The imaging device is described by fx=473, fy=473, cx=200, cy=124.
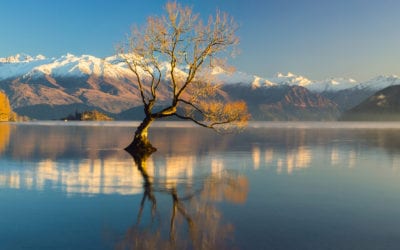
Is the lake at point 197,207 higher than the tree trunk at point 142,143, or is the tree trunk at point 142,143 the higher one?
the tree trunk at point 142,143

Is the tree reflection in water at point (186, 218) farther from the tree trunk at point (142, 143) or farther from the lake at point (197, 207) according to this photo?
the tree trunk at point (142, 143)

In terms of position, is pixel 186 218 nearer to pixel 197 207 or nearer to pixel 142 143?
pixel 197 207

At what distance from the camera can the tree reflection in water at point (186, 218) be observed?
15.0 m

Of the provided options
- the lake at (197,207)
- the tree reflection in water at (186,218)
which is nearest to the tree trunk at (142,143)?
the lake at (197,207)

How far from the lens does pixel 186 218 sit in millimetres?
18453

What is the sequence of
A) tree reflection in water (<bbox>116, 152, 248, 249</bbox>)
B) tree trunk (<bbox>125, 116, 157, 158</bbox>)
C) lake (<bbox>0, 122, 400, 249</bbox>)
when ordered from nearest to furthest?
tree reflection in water (<bbox>116, 152, 248, 249</bbox>)
lake (<bbox>0, 122, 400, 249</bbox>)
tree trunk (<bbox>125, 116, 157, 158</bbox>)

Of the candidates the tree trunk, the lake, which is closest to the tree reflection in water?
the lake

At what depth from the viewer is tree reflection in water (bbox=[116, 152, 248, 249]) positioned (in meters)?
15.0

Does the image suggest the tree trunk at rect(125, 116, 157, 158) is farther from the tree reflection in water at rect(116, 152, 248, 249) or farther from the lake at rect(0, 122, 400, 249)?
the tree reflection in water at rect(116, 152, 248, 249)

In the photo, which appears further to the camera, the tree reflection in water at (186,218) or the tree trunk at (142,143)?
the tree trunk at (142,143)

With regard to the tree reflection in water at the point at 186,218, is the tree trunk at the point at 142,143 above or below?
above

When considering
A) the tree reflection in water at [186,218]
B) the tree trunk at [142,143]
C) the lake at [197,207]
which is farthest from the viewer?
the tree trunk at [142,143]

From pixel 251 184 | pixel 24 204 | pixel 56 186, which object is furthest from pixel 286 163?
pixel 24 204

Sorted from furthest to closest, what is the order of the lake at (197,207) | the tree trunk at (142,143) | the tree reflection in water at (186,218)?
the tree trunk at (142,143)
the lake at (197,207)
the tree reflection in water at (186,218)
